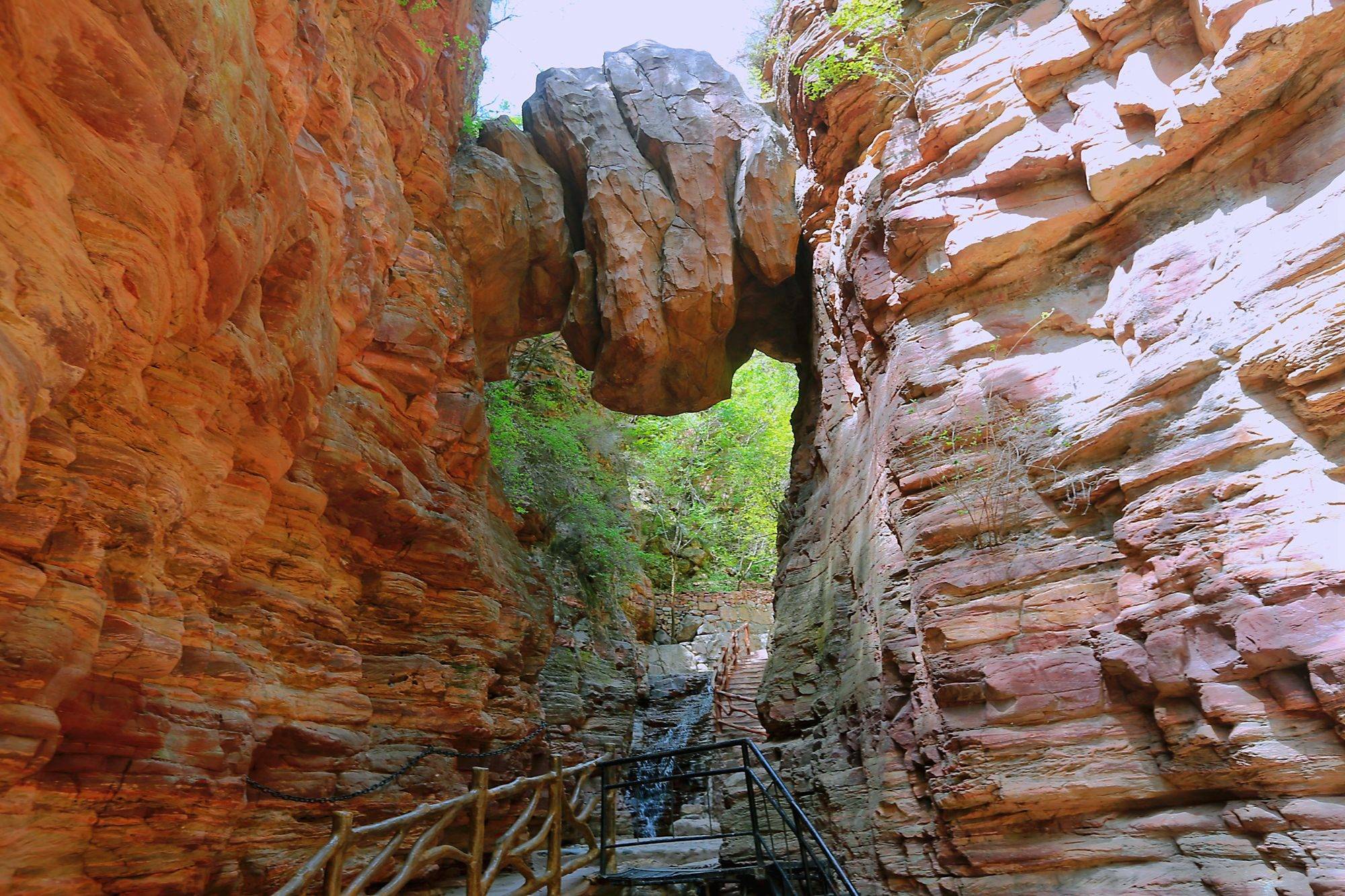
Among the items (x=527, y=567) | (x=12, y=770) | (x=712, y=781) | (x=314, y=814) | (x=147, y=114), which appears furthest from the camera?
(x=712, y=781)

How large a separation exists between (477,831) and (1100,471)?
5.16m

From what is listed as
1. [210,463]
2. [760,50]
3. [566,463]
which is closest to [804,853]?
[210,463]

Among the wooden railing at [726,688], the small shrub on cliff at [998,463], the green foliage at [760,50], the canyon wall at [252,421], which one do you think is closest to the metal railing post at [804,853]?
the small shrub on cliff at [998,463]

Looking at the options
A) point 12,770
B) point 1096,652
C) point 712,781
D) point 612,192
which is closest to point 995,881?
point 1096,652

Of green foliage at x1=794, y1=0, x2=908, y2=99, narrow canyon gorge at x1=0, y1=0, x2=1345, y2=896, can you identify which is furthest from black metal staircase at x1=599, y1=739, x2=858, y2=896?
green foliage at x1=794, y1=0, x2=908, y2=99

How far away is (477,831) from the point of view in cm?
503

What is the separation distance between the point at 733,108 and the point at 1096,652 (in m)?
11.6

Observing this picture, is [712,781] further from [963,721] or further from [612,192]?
[612,192]

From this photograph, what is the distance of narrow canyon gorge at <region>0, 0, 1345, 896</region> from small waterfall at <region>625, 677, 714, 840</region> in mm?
4057

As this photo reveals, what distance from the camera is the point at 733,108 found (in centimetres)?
1373

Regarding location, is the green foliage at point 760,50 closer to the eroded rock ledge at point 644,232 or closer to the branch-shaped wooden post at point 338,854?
Result: the eroded rock ledge at point 644,232

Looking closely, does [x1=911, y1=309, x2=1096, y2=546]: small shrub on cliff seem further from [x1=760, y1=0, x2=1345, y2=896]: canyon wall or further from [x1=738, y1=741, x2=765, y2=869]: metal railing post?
[x1=738, y1=741, x2=765, y2=869]: metal railing post

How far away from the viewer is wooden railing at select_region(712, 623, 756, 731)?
563 inches

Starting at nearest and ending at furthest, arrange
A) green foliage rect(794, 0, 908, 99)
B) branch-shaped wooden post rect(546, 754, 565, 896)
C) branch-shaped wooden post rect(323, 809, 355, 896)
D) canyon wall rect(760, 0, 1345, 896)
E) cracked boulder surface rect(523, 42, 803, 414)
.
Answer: branch-shaped wooden post rect(323, 809, 355, 896), canyon wall rect(760, 0, 1345, 896), branch-shaped wooden post rect(546, 754, 565, 896), green foliage rect(794, 0, 908, 99), cracked boulder surface rect(523, 42, 803, 414)
